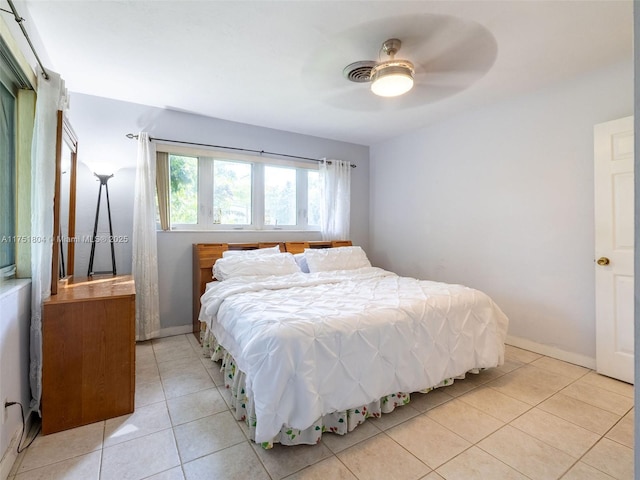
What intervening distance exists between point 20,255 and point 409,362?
230 cm

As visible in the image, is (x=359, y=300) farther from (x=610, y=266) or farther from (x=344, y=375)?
(x=610, y=266)

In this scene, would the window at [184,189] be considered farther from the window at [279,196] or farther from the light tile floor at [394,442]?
the light tile floor at [394,442]

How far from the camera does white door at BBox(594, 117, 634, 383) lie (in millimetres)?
2158

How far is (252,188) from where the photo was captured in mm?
3697

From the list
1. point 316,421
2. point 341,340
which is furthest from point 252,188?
point 316,421

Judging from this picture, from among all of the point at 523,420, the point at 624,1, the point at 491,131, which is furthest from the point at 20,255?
the point at 491,131

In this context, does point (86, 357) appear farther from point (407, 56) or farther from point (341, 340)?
point (407, 56)

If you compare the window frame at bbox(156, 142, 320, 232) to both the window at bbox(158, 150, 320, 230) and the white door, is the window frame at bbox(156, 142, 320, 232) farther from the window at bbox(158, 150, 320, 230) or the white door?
the white door

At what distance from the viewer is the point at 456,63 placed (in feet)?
7.29

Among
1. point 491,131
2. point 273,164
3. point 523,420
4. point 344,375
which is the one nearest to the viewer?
point 344,375

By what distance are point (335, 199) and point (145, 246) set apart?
7.82 feet

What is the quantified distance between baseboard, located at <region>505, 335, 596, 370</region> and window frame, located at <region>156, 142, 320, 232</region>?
8.56 feet

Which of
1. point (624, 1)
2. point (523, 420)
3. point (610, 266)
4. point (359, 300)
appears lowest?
point (523, 420)

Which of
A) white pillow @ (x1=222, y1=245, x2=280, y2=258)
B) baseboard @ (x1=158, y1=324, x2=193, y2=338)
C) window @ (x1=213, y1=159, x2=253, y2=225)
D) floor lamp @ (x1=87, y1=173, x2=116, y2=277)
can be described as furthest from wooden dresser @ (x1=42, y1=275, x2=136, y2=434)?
window @ (x1=213, y1=159, x2=253, y2=225)
